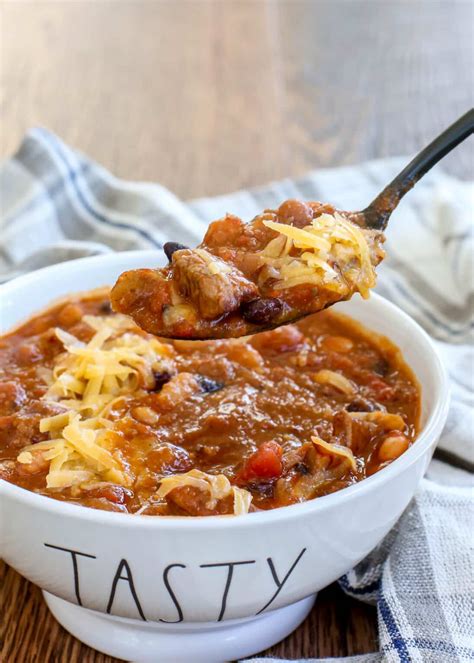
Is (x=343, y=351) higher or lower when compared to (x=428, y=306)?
higher

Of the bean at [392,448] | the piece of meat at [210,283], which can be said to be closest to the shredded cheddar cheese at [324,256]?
the piece of meat at [210,283]

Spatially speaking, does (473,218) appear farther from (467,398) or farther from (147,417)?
(147,417)

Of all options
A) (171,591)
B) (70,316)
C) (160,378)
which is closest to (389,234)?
(70,316)

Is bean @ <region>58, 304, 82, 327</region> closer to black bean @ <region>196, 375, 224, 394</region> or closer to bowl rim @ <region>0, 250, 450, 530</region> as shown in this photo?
black bean @ <region>196, 375, 224, 394</region>

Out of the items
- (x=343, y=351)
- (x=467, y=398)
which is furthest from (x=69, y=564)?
(x=467, y=398)

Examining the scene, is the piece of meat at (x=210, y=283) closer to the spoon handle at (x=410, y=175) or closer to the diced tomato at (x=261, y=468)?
the diced tomato at (x=261, y=468)

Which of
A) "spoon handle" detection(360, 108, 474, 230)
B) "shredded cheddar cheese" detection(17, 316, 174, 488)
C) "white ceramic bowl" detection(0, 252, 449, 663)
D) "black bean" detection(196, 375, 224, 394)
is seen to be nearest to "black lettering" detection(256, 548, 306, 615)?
"white ceramic bowl" detection(0, 252, 449, 663)
